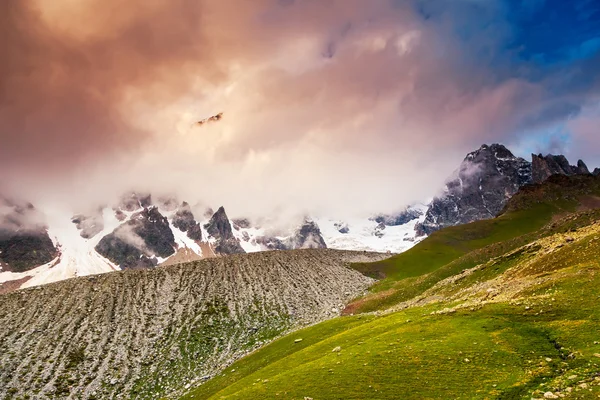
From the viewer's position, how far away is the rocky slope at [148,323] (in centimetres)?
5628

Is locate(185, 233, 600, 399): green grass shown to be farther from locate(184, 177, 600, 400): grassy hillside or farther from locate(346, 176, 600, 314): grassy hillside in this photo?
locate(346, 176, 600, 314): grassy hillside

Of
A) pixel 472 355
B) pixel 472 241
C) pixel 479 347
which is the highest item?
pixel 472 241

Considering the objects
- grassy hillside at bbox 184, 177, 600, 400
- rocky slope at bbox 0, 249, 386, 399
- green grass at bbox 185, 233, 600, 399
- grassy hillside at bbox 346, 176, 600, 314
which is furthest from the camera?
grassy hillside at bbox 346, 176, 600, 314

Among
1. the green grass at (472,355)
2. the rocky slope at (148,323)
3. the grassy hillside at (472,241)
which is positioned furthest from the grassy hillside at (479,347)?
the grassy hillside at (472,241)

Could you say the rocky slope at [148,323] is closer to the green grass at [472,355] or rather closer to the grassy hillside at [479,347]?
the grassy hillside at [479,347]

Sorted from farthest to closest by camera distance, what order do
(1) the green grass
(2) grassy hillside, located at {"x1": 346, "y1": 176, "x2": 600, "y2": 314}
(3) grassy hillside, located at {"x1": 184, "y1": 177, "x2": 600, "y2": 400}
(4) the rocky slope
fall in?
(2) grassy hillside, located at {"x1": 346, "y1": 176, "x2": 600, "y2": 314}
(4) the rocky slope
(3) grassy hillside, located at {"x1": 184, "y1": 177, "x2": 600, "y2": 400}
(1) the green grass

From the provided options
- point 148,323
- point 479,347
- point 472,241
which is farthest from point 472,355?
point 472,241

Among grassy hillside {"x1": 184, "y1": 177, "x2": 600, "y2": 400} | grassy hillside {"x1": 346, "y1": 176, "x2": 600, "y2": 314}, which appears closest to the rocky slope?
grassy hillside {"x1": 184, "y1": 177, "x2": 600, "y2": 400}

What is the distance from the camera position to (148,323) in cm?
7588

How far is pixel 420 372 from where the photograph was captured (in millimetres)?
24906

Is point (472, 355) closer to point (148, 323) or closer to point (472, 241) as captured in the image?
point (148, 323)

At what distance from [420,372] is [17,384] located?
5972cm

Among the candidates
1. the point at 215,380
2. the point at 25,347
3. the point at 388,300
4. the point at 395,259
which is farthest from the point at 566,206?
the point at 25,347

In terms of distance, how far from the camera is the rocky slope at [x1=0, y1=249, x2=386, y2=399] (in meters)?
56.3
